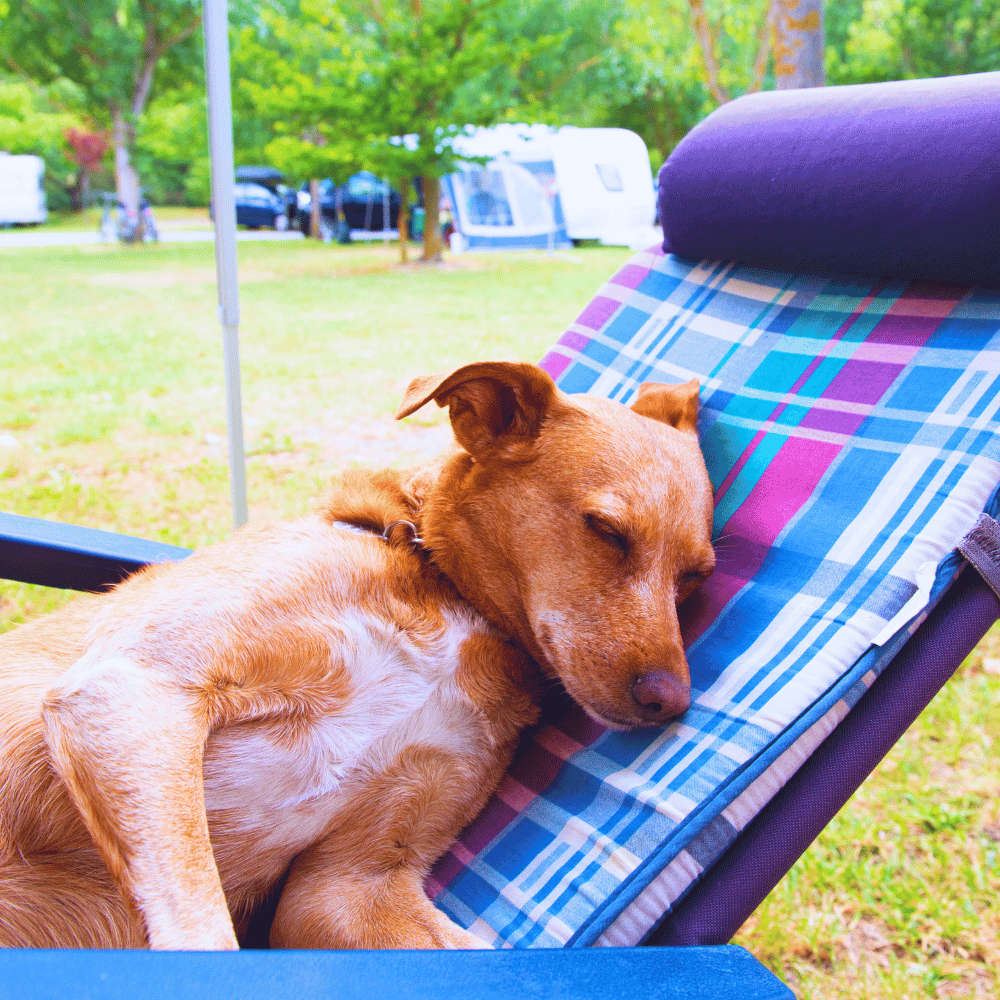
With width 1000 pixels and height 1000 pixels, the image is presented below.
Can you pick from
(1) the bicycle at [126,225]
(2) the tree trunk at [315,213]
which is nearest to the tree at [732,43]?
(2) the tree trunk at [315,213]

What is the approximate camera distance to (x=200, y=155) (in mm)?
34562

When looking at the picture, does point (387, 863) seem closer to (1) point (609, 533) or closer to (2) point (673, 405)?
(1) point (609, 533)

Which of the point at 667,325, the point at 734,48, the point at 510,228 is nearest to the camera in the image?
the point at 667,325

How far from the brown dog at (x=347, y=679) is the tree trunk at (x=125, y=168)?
2842 centimetres

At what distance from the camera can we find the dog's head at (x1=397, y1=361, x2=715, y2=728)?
1988 millimetres

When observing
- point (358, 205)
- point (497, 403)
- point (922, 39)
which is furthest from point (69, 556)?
point (922, 39)

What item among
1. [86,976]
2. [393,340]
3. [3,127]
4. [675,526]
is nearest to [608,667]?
[675,526]

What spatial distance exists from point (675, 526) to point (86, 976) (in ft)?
4.78

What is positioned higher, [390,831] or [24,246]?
[390,831]

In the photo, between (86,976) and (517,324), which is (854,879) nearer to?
(86,976)

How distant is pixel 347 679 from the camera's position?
201 centimetres

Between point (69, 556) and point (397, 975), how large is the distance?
1.94 metres

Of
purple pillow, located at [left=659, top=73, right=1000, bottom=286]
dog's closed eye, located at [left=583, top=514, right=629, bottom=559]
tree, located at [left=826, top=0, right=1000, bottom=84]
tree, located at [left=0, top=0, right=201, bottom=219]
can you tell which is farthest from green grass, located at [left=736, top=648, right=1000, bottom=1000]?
tree, located at [left=826, top=0, right=1000, bottom=84]

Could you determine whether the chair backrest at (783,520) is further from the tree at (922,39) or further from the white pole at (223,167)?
the tree at (922,39)
